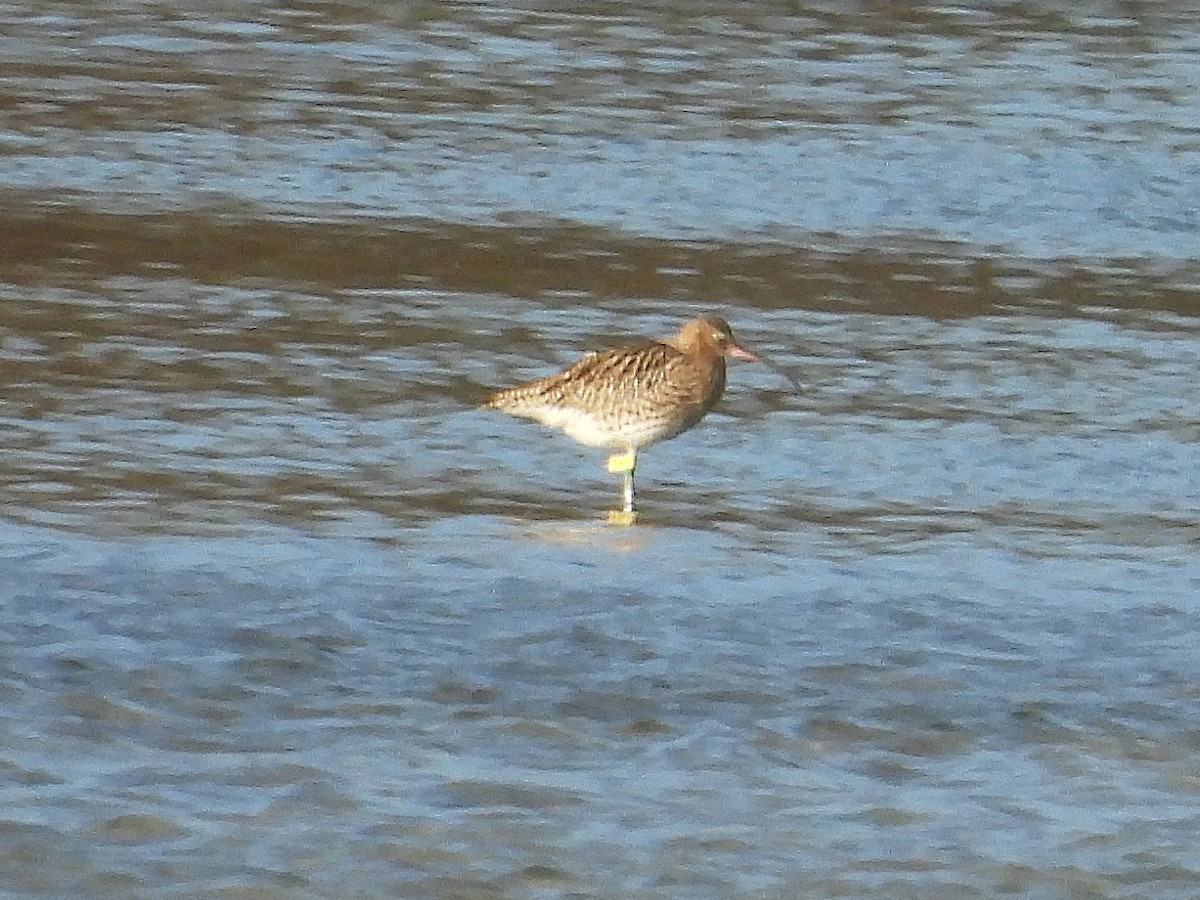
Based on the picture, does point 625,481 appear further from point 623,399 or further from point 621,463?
point 623,399

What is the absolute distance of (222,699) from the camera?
227 inches

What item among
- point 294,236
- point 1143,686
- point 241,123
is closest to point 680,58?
point 241,123

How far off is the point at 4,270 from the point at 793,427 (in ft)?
10.2

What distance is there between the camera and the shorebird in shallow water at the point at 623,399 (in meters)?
8.20

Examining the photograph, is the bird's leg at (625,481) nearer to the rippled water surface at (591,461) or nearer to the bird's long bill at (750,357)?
the rippled water surface at (591,461)

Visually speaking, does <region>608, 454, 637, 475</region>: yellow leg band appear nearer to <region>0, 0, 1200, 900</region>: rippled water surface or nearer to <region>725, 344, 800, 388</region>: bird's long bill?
<region>0, 0, 1200, 900</region>: rippled water surface

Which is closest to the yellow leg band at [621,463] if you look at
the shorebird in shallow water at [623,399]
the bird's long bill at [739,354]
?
the shorebird in shallow water at [623,399]

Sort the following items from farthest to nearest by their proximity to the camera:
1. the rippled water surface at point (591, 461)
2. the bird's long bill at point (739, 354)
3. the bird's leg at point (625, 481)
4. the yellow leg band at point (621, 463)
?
the bird's long bill at point (739, 354) → the yellow leg band at point (621, 463) → the bird's leg at point (625, 481) → the rippled water surface at point (591, 461)

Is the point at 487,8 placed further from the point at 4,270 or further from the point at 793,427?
the point at 793,427

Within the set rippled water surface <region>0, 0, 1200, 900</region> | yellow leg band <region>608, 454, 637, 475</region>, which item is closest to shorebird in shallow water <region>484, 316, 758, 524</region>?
yellow leg band <region>608, 454, 637, 475</region>

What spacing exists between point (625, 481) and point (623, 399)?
0.35 meters

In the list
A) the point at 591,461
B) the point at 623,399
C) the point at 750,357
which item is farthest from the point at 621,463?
the point at 750,357

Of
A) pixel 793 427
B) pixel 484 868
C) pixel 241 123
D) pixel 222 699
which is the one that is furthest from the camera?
pixel 241 123

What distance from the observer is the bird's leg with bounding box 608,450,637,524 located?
764cm
